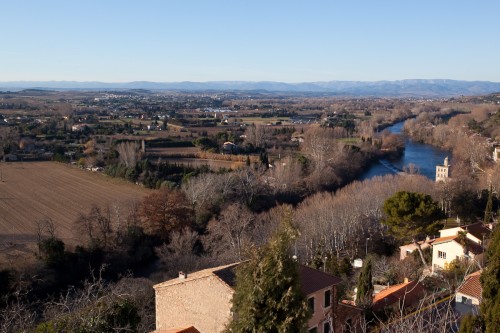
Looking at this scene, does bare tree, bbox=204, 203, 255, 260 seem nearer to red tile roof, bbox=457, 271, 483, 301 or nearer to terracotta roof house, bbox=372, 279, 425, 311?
terracotta roof house, bbox=372, 279, 425, 311

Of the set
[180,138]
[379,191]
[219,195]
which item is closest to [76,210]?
[219,195]

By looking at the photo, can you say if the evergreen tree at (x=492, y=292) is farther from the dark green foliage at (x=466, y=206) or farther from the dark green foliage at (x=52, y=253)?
the dark green foliage at (x=466, y=206)

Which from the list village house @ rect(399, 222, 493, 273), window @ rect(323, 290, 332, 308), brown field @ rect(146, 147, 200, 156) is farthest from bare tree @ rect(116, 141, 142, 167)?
window @ rect(323, 290, 332, 308)

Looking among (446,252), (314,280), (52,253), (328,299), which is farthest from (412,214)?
(52,253)

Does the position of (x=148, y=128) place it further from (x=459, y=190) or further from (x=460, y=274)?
(x=460, y=274)

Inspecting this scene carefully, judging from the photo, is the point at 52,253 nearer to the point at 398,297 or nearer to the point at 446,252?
the point at 398,297

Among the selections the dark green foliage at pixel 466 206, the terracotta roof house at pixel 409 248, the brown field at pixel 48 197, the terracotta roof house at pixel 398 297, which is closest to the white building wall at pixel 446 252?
the terracotta roof house at pixel 409 248
